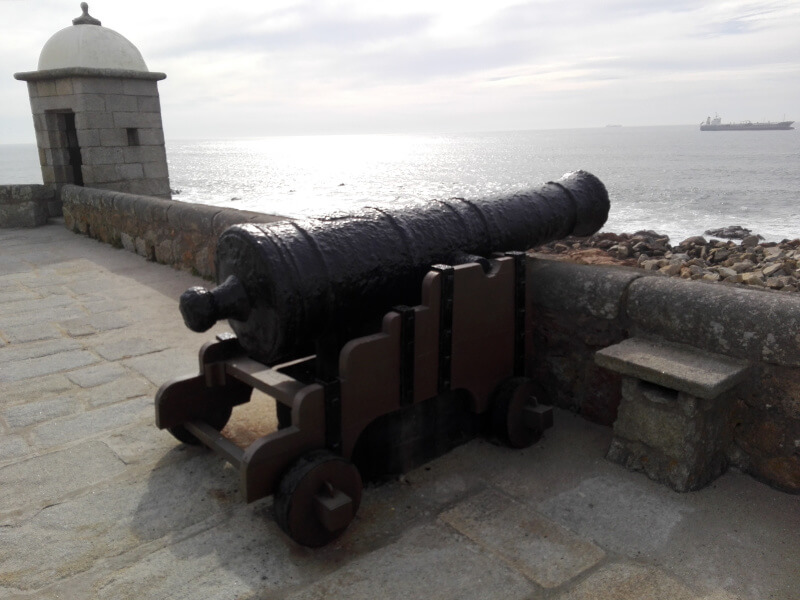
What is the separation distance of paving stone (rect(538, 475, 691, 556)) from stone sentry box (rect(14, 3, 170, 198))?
9524 mm

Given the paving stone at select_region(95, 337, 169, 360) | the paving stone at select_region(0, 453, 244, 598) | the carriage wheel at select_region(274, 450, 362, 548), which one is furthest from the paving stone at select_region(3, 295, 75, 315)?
the carriage wheel at select_region(274, 450, 362, 548)

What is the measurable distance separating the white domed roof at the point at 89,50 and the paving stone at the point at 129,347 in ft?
22.4

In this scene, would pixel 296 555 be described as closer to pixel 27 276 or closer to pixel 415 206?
pixel 415 206

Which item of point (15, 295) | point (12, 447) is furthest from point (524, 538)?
point (15, 295)

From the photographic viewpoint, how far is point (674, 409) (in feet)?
8.52

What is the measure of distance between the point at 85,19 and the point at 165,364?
29.3ft

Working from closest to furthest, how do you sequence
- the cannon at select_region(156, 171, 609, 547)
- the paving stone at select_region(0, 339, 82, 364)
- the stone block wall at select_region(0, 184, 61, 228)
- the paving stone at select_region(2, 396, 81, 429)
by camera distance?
the cannon at select_region(156, 171, 609, 547) < the paving stone at select_region(2, 396, 81, 429) < the paving stone at select_region(0, 339, 82, 364) < the stone block wall at select_region(0, 184, 61, 228)

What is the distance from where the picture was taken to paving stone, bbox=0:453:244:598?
2266 millimetres

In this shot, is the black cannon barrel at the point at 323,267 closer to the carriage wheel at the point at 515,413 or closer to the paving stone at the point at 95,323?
the carriage wheel at the point at 515,413

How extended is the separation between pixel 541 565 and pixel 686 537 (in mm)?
564

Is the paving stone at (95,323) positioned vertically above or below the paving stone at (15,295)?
below

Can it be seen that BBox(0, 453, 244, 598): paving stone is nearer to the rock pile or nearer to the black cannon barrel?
the black cannon barrel

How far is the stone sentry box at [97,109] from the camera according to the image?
9820mm

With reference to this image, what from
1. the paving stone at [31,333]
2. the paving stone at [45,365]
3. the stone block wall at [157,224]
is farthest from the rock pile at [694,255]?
the paving stone at [45,365]
